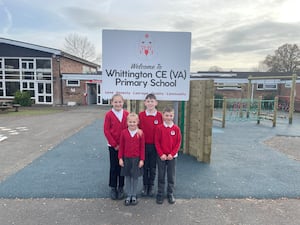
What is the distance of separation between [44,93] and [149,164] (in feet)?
68.5

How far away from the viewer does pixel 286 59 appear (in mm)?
40688

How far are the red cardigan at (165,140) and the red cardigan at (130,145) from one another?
0.23m

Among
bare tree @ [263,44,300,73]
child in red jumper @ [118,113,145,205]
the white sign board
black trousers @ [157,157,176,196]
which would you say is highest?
bare tree @ [263,44,300,73]

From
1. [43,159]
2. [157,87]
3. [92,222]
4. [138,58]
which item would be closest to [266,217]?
[92,222]

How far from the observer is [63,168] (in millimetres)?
4973

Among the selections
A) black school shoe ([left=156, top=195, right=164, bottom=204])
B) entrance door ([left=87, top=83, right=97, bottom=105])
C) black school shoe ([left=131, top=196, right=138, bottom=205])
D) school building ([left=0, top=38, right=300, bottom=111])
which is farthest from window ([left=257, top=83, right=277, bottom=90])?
black school shoe ([left=131, top=196, right=138, bottom=205])

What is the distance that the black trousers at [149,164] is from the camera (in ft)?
12.2

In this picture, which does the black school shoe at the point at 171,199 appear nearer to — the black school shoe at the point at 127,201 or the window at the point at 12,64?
the black school shoe at the point at 127,201

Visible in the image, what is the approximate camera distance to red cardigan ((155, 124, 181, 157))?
3.50 meters

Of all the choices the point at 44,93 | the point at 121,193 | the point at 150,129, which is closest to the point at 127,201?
the point at 121,193

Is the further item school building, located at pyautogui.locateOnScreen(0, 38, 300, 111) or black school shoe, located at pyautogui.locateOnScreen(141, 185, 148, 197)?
school building, located at pyautogui.locateOnScreen(0, 38, 300, 111)

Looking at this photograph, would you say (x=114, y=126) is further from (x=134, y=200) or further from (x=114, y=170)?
(x=134, y=200)

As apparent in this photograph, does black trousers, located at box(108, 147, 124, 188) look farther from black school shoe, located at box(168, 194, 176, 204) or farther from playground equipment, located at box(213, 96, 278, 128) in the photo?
playground equipment, located at box(213, 96, 278, 128)

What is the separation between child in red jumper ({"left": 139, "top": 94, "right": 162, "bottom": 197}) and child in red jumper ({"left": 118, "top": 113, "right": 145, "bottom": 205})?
0.64 feet
